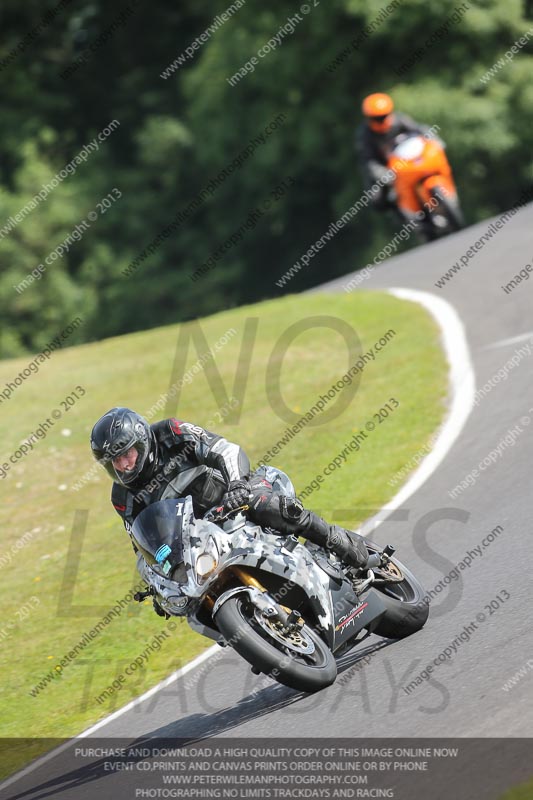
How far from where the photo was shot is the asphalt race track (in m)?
5.65

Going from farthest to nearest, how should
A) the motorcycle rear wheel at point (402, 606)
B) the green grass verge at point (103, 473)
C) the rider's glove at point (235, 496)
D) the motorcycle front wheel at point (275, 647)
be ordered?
the green grass verge at point (103, 473) → the motorcycle rear wheel at point (402, 606) → the rider's glove at point (235, 496) → the motorcycle front wheel at point (275, 647)

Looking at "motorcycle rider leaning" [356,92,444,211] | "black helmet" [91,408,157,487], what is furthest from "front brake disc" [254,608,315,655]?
"motorcycle rider leaning" [356,92,444,211]

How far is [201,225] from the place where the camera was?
40406mm

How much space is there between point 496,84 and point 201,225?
40.8 ft

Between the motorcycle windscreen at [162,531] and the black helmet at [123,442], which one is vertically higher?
the black helmet at [123,442]

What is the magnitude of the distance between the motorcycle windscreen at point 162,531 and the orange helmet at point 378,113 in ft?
42.0

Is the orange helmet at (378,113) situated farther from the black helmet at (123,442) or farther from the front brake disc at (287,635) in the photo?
the front brake disc at (287,635)

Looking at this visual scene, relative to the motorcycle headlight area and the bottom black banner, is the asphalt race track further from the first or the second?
the motorcycle headlight area

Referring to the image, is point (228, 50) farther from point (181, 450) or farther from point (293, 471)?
point (181, 450)

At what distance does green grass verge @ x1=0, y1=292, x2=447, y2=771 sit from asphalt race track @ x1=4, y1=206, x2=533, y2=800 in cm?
58

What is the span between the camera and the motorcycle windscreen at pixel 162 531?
6121 millimetres

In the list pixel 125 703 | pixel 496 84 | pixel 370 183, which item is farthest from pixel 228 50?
pixel 125 703

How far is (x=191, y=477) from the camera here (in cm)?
665

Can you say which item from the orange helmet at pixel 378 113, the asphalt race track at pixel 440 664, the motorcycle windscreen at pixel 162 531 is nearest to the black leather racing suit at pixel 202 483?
the motorcycle windscreen at pixel 162 531
